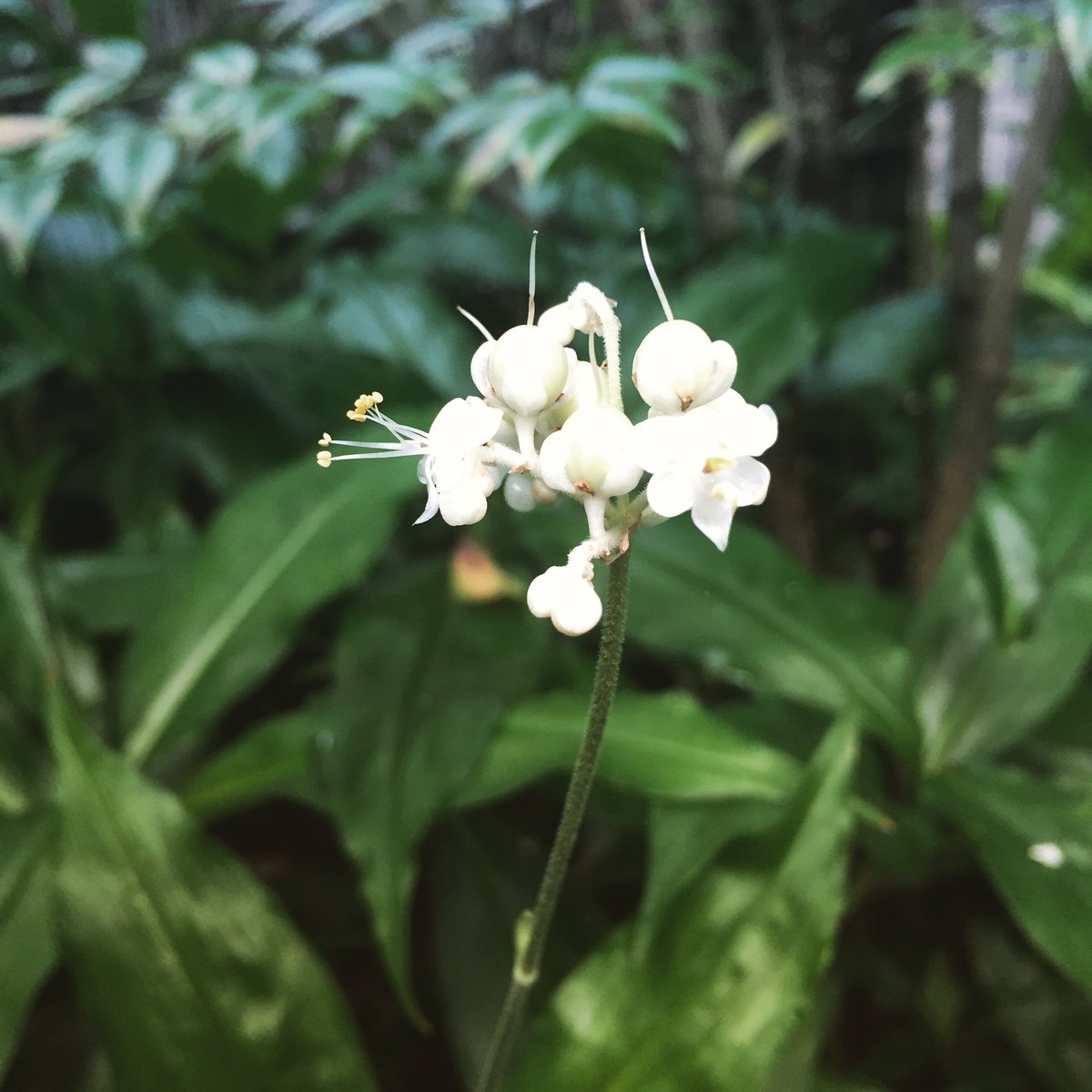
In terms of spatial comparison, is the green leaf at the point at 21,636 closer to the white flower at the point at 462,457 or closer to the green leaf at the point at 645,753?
the green leaf at the point at 645,753

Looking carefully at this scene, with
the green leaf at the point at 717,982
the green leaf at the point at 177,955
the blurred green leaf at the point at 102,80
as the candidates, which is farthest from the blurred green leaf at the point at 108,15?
the green leaf at the point at 717,982

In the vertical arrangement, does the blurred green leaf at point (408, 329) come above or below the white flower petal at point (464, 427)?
below

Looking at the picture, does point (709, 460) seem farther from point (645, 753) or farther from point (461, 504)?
point (645, 753)

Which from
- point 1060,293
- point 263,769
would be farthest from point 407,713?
point 1060,293

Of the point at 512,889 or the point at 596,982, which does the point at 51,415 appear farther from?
the point at 596,982

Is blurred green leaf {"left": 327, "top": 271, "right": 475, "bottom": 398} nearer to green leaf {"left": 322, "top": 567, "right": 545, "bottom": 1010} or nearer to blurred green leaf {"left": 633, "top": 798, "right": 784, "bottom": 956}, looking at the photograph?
green leaf {"left": 322, "top": 567, "right": 545, "bottom": 1010}

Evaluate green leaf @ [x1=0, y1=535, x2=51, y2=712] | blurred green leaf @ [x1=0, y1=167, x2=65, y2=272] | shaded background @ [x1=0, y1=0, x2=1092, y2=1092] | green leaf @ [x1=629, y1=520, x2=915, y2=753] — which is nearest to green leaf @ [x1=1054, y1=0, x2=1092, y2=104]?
shaded background @ [x1=0, y1=0, x2=1092, y2=1092]

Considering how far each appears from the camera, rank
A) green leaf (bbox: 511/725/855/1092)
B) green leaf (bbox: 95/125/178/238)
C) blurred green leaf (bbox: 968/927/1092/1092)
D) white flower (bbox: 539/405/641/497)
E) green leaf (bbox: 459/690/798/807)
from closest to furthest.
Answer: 1. white flower (bbox: 539/405/641/497)
2. green leaf (bbox: 511/725/855/1092)
3. green leaf (bbox: 459/690/798/807)
4. blurred green leaf (bbox: 968/927/1092/1092)
5. green leaf (bbox: 95/125/178/238)

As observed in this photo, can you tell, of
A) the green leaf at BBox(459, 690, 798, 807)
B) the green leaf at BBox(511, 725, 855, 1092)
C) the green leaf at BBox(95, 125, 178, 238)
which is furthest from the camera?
the green leaf at BBox(95, 125, 178, 238)
